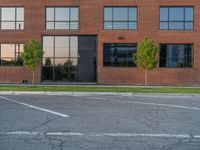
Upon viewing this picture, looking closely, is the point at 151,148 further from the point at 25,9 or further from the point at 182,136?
the point at 25,9

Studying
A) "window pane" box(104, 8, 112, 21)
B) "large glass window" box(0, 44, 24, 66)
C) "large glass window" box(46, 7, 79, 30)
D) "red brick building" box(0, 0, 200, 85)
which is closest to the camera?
"red brick building" box(0, 0, 200, 85)

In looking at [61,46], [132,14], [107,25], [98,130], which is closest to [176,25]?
[132,14]

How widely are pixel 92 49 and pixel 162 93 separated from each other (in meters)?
12.2

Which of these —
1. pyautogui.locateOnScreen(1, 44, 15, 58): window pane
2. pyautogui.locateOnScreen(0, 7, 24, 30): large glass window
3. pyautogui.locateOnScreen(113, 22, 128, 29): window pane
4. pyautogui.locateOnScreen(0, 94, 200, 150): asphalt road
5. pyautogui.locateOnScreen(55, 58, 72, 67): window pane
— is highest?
pyautogui.locateOnScreen(0, 7, 24, 30): large glass window

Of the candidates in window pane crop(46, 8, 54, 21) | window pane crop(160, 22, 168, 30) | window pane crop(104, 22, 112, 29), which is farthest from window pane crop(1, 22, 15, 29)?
window pane crop(160, 22, 168, 30)

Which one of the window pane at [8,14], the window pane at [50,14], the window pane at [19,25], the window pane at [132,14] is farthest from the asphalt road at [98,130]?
the window pane at [8,14]

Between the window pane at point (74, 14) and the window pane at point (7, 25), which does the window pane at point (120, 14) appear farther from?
the window pane at point (7, 25)

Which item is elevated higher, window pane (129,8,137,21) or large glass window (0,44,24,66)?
window pane (129,8,137,21)

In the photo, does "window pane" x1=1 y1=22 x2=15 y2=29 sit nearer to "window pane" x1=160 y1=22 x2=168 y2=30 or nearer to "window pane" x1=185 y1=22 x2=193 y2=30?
"window pane" x1=160 y1=22 x2=168 y2=30

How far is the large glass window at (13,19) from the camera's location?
34.0 meters

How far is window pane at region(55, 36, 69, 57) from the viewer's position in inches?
1330

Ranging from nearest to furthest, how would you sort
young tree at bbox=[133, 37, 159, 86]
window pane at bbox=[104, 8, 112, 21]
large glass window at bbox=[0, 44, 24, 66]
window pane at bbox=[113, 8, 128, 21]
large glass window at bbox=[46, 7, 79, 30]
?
young tree at bbox=[133, 37, 159, 86] → window pane at bbox=[113, 8, 128, 21] → window pane at bbox=[104, 8, 112, 21] → large glass window at bbox=[46, 7, 79, 30] → large glass window at bbox=[0, 44, 24, 66]

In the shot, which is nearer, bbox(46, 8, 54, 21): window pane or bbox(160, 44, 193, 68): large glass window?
bbox(160, 44, 193, 68): large glass window

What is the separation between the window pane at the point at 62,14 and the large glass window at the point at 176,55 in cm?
876
